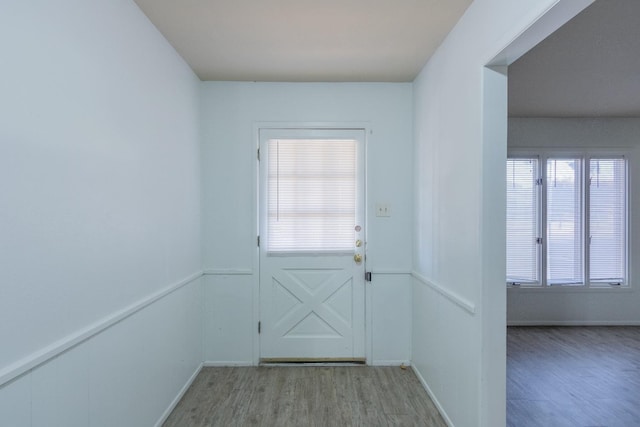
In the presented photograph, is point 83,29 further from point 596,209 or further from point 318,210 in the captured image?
point 596,209

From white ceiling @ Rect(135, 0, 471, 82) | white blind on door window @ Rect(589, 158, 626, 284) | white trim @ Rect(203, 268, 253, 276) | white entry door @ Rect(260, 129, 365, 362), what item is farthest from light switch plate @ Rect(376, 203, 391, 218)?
white blind on door window @ Rect(589, 158, 626, 284)

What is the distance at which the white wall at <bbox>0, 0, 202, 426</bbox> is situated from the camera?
4.03ft

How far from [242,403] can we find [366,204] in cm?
188

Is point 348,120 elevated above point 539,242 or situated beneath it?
elevated above

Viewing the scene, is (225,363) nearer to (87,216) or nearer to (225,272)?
(225,272)

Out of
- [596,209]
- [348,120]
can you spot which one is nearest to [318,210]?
[348,120]

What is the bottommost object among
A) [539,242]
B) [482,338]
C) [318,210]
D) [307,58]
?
[482,338]

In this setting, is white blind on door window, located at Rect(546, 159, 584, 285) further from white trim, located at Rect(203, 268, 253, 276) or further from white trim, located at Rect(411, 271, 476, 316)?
white trim, located at Rect(203, 268, 253, 276)

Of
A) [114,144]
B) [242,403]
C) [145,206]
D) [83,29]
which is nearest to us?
[83,29]

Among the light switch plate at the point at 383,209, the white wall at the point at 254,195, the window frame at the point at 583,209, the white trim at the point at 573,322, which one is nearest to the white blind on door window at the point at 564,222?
A: the window frame at the point at 583,209

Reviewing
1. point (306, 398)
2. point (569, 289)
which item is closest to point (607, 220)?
point (569, 289)

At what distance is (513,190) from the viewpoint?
470 centimetres

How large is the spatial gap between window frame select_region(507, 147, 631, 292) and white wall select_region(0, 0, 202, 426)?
4.15m

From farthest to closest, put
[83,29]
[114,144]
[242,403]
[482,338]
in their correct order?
[242,403]
[482,338]
[114,144]
[83,29]
